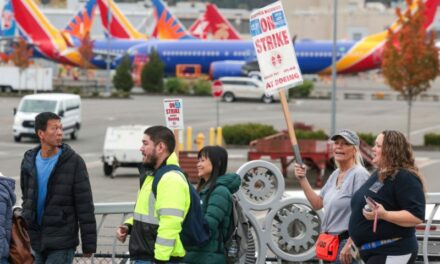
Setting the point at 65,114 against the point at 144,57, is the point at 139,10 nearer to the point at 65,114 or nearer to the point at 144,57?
the point at 144,57

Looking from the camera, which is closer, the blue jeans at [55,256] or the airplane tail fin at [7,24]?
the blue jeans at [55,256]

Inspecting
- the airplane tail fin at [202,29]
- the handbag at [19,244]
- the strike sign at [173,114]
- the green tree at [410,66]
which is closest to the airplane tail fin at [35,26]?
the airplane tail fin at [202,29]

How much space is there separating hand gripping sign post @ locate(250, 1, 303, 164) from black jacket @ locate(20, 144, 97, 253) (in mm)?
1590

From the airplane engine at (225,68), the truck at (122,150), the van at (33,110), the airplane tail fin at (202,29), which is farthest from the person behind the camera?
the airplane tail fin at (202,29)

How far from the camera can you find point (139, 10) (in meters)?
182

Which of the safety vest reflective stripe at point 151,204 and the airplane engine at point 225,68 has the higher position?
the airplane engine at point 225,68

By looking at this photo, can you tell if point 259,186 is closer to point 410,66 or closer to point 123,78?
point 410,66

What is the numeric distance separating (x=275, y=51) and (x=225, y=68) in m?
75.1

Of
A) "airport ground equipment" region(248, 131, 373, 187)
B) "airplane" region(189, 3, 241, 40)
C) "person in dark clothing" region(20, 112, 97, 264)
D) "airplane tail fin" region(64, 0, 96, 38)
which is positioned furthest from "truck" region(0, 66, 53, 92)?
"person in dark clothing" region(20, 112, 97, 264)

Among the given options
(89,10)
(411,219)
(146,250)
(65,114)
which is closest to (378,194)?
(411,219)

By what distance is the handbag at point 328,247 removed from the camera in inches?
322

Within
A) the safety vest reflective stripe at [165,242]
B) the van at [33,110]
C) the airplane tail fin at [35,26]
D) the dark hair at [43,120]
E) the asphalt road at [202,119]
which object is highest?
the airplane tail fin at [35,26]

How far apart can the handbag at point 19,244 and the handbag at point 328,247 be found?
80.6 inches

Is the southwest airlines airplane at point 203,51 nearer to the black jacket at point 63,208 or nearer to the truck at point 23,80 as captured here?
the truck at point 23,80
